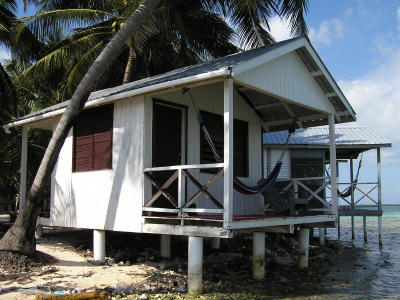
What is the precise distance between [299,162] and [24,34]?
431 inches

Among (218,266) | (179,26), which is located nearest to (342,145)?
(179,26)

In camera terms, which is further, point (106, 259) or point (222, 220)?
point (106, 259)

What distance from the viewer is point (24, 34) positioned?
14484mm

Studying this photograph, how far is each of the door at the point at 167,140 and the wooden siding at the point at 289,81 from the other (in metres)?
1.93

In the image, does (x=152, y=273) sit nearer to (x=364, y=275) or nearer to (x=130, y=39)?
(x=364, y=275)

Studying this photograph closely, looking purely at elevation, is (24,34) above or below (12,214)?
above

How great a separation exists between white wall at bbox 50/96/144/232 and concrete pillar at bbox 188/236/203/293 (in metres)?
1.36

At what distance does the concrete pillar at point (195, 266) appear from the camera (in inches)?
283

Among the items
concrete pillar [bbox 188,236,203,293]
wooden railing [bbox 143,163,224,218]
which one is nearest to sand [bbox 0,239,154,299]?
concrete pillar [bbox 188,236,203,293]

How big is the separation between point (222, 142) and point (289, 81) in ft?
6.86

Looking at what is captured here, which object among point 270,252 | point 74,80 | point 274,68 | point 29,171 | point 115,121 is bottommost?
point 270,252

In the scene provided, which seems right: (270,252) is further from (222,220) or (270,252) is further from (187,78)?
(187,78)

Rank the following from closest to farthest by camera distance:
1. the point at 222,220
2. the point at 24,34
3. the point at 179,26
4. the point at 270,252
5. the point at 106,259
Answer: the point at 222,220, the point at 106,259, the point at 270,252, the point at 24,34, the point at 179,26

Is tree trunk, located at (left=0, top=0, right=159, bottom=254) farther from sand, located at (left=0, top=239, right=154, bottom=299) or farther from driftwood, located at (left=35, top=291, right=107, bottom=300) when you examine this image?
driftwood, located at (left=35, top=291, right=107, bottom=300)
